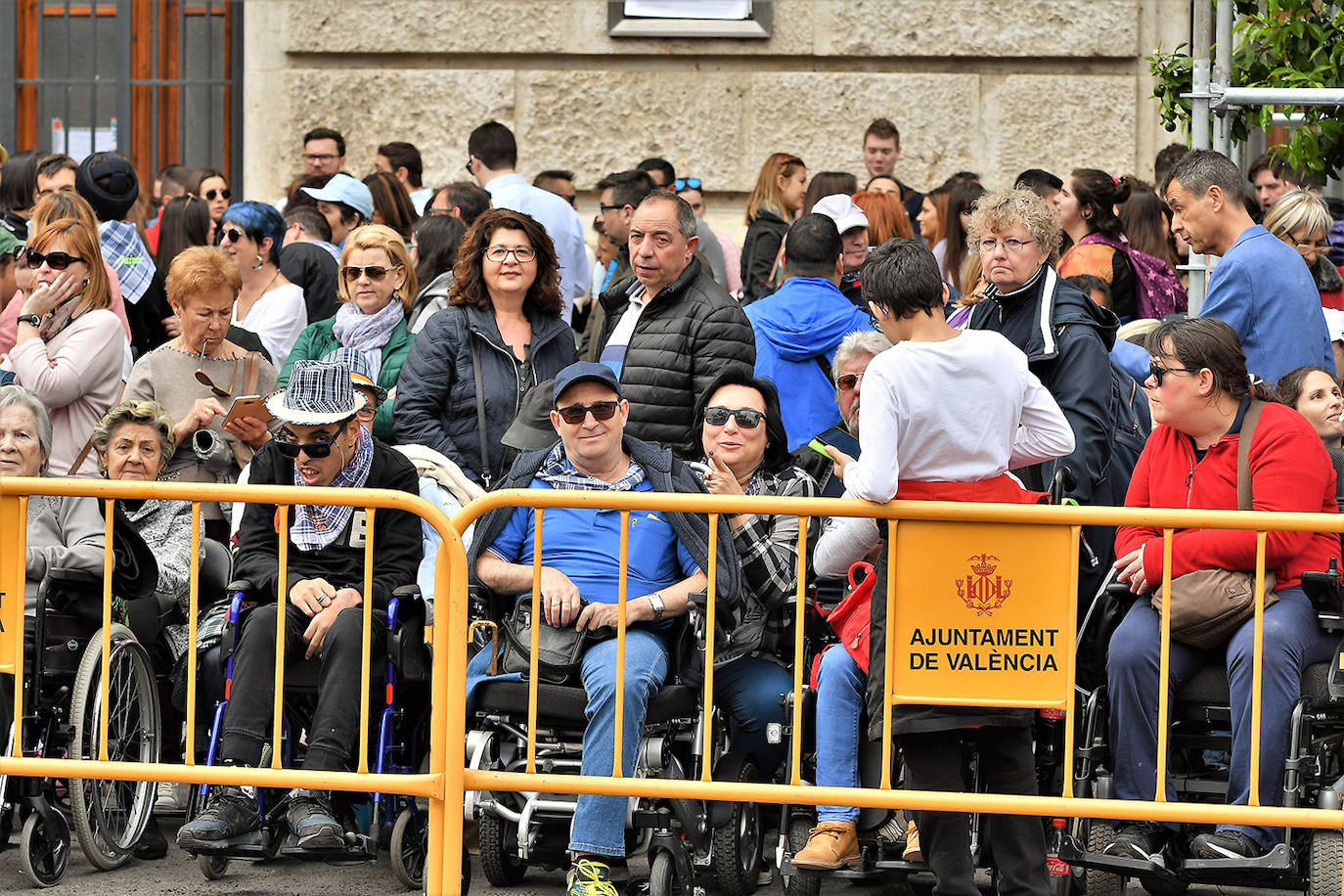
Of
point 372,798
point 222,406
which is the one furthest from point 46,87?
point 372,798

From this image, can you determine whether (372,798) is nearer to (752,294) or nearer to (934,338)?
(934,338)

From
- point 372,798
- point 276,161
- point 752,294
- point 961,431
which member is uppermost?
point 276,161

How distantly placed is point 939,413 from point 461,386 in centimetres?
258

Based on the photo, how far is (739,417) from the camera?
6.07m

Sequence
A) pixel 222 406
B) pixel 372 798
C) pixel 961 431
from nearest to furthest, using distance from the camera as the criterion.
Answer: pixel 961 431 → pixel 372 798 → pixel 222 406

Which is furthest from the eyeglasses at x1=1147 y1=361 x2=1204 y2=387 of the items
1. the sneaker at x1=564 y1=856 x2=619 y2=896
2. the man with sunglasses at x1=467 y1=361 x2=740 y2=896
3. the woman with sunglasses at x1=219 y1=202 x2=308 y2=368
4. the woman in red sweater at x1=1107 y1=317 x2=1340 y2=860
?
the woman with sunglasses at x1=219 y1=202 x2=308 y2=368

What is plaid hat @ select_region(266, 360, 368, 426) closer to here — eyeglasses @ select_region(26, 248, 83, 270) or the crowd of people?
the crowd of people

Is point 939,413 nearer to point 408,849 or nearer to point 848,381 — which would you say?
point 848,381

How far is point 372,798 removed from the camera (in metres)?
5.95

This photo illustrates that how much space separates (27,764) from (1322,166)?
5.54 meters

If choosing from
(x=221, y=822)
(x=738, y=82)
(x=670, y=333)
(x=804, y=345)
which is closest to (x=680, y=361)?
(x=670, y=333)

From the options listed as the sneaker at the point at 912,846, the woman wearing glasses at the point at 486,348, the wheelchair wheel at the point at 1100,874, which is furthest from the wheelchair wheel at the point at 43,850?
the wheelchair wheel at the point at 1100,874

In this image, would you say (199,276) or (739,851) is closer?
(739,851)

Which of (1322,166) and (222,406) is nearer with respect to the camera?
(222,406)
